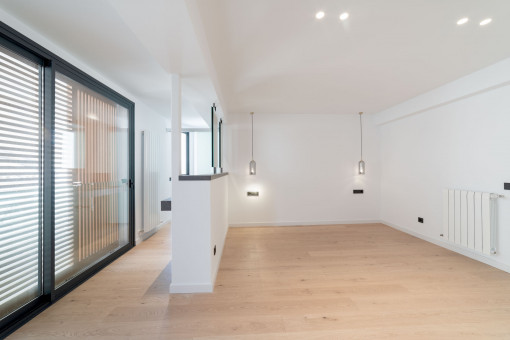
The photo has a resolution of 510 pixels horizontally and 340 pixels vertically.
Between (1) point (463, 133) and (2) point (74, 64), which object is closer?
(2) point (74, 64)

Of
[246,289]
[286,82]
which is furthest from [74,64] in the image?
[246,289]

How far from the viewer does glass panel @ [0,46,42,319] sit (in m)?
1.76

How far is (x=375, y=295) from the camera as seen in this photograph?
2268 mm

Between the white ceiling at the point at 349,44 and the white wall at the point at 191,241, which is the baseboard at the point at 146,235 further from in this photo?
the white ceiling at the point at 349,44

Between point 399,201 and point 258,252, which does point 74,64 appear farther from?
point 399,201

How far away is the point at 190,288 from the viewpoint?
2.36m

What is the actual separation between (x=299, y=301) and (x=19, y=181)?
106 inches

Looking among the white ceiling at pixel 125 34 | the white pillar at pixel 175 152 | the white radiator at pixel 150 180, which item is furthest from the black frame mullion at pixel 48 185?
the white radiator at pixel 150 180

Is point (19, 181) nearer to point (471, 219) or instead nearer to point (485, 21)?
point (485, 21)

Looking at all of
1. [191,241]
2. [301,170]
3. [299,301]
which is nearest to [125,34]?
[191,241]

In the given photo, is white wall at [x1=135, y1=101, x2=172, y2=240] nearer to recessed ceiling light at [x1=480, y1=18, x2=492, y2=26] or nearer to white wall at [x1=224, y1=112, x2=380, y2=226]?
white wall at [x1=224, y1=112, x2=380, y2=226]

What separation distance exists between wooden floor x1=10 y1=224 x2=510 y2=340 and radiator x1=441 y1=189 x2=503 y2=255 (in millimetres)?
265

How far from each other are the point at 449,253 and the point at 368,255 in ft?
4.18

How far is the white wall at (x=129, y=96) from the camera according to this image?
6.24 ft
